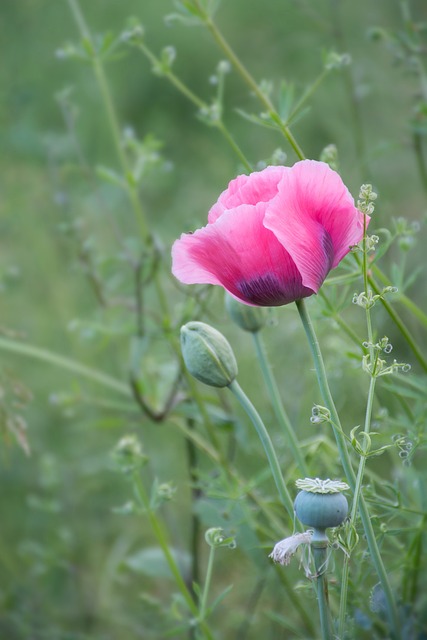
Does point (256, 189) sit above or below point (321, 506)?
above

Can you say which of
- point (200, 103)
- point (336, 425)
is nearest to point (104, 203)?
point (200, 103)

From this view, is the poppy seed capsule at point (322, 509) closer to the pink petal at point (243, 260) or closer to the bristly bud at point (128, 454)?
the pink petal at point (243, 260)

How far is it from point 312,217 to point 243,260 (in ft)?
0.13

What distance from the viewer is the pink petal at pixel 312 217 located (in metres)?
0.39

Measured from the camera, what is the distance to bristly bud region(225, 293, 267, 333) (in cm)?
54

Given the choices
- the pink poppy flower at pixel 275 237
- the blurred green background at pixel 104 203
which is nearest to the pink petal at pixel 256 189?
the pink poppy flower at pixel 275 237

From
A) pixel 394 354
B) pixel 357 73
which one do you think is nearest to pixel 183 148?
pixel 357 73

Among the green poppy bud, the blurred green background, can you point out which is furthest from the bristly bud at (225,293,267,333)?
the blurred green background

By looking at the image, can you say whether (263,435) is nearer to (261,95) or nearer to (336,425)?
(336,425)

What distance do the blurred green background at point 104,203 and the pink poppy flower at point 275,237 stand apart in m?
0.42

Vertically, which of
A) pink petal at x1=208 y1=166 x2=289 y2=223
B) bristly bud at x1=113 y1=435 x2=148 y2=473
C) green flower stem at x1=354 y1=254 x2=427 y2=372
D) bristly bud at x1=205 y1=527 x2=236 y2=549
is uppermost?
pink petal at x1=208 y1=166 x2=289 y2=223

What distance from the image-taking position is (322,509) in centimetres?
37

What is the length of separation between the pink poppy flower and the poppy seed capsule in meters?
0.10

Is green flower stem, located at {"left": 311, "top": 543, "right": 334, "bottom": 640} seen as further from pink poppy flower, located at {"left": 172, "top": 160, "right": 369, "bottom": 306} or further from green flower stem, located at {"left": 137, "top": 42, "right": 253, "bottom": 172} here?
green flower stem, located at {"left": 137, "top": 42, "right": 253, "bottom": 172}
